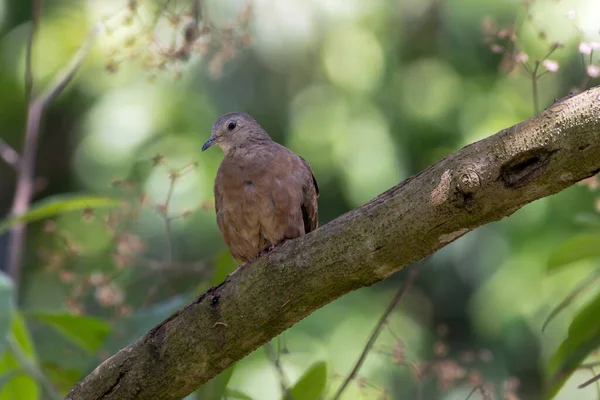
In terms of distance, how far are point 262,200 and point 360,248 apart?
1.15 meters

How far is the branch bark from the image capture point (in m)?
2.14

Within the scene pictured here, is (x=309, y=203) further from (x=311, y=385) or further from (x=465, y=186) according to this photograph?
(x=465, y=186)

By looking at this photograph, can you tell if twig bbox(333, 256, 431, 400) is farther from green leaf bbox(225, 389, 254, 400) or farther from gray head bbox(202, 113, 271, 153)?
gray head bbox(202, 113, 271, 153)

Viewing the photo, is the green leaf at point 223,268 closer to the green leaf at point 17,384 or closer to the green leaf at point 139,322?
the green leaf at point 139,322

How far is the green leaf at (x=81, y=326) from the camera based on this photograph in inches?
142

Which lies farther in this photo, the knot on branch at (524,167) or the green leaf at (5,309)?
the green leaf at (5,309)

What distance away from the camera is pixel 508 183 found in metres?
2.19

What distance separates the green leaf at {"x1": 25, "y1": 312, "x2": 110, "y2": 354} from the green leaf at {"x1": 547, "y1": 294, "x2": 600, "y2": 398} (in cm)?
185

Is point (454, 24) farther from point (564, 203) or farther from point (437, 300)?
point (437, 300)

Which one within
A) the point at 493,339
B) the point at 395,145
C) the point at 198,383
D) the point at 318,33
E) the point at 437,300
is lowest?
the point at 198,383

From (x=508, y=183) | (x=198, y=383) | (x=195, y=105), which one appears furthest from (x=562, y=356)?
(x=195, y=105)

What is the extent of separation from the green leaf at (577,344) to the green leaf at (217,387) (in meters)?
1.18

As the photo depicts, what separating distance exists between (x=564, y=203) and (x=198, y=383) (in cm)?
429

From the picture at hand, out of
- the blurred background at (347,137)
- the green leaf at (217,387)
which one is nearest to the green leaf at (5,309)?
the green leaf at (217,387)
